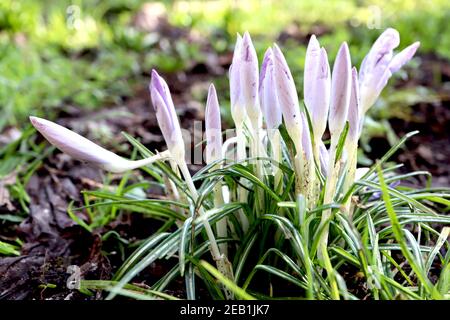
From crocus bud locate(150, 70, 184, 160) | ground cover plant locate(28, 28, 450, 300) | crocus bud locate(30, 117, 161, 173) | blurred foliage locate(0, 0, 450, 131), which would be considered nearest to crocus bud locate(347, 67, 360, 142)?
ground cover plant locate(28, 28, 450, 300)

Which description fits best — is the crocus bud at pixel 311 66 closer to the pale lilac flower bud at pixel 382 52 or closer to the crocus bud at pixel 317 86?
the crocus bud at pixel 317 86

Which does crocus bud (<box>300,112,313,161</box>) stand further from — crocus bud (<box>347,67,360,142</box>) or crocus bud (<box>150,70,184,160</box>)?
crocus bud (<box>150,70,184,160</box>)

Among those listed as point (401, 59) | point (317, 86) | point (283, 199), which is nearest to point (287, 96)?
point (317, 86)

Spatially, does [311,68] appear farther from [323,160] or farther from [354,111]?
[323,160]

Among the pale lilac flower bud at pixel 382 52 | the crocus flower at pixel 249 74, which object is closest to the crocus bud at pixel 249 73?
the crocus flower at pixel 249 74

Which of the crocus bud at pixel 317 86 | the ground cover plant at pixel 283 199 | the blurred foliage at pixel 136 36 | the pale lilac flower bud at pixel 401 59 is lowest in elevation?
the ground cover plant at pixel 283 199
